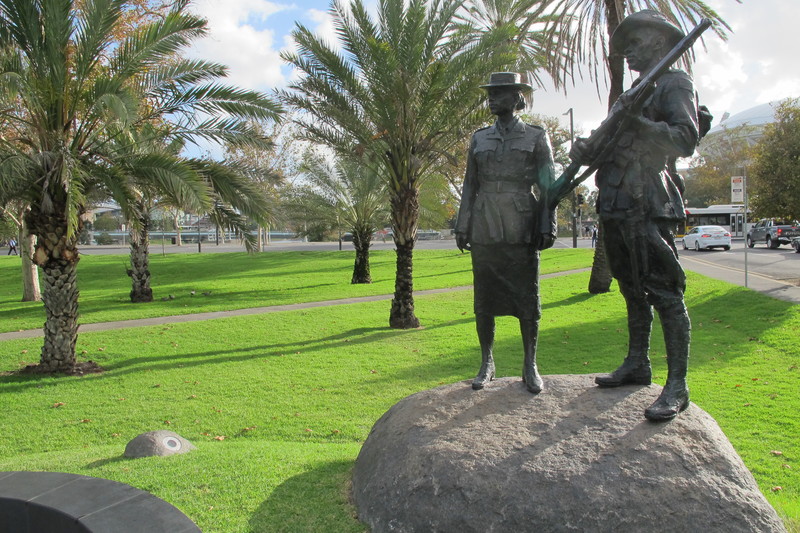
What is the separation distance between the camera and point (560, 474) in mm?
3297

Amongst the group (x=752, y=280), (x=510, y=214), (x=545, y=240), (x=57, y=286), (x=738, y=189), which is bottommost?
(x=752, y=280)

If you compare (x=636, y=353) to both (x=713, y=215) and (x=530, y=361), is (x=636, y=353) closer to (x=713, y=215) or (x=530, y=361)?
(x=530, y=361)

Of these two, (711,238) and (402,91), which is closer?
(402,91)

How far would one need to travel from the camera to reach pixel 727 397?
22.0ft

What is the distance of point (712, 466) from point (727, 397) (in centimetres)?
387

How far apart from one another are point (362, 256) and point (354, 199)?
7.44 ft

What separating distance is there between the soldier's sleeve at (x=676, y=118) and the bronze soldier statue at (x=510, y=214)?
79 cm

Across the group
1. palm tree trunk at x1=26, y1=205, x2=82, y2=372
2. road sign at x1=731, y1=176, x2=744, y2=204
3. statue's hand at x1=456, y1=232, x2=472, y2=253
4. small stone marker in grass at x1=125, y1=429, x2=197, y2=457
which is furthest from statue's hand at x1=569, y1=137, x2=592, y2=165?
road sign at x1=731, y1=176, x2=744, y2=204

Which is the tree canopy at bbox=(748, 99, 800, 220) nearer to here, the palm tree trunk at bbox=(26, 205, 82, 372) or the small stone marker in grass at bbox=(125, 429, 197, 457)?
the small stone marker in grass at bbox=(125, 429, 197, 457)

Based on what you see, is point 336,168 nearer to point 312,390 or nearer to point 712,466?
point 312,390

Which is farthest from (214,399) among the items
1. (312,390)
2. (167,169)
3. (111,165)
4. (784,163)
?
(784,163)

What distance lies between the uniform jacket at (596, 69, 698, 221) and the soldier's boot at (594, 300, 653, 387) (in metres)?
0.69

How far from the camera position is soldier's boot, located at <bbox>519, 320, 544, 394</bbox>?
4.24 meters

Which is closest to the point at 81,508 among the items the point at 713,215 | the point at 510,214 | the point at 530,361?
the point at 530,361
